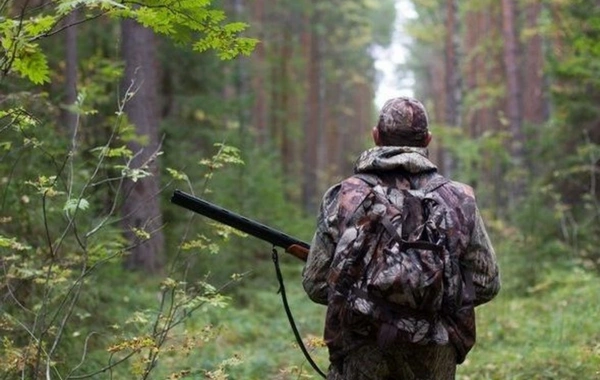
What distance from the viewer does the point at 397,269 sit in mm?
3189

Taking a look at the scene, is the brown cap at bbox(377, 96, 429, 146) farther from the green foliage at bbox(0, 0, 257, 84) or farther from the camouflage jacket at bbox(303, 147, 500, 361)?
the green foliage at bbox(0, 0, 257, 84)

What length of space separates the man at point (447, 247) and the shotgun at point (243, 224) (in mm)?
596

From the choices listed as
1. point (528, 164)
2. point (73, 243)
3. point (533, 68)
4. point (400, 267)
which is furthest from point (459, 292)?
point (533, 68)

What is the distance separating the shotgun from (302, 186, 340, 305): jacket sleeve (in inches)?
23.3

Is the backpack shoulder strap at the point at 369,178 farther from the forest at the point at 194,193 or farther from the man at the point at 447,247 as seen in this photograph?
the forest at the point at 194,193

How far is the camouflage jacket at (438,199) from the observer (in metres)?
3.48

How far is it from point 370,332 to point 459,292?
47 centimetres

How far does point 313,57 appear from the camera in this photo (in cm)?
3288

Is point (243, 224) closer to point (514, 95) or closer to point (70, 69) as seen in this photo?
point (70, 69)

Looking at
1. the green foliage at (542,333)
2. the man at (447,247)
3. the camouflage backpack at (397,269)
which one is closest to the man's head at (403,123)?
the man at (447,247)

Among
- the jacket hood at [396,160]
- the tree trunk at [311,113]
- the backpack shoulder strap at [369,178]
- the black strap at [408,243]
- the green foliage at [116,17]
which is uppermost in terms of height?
the green foliage at [116,17]

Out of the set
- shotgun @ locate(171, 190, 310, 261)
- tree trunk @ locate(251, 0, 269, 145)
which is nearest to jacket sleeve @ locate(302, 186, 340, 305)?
shotgun @ locate(171, 190, 310, 261)

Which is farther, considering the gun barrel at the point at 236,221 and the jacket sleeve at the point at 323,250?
the gun barrel at the point at 236,221

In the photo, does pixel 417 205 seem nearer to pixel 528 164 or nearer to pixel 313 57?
pixel 528 164
